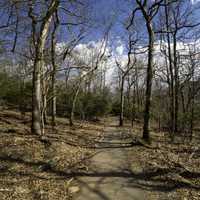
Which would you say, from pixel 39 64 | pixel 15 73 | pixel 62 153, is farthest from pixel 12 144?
pixel 15 73

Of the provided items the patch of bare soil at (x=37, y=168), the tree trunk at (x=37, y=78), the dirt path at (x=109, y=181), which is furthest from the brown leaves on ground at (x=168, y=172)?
the tree trunk at (x=37, y=78)

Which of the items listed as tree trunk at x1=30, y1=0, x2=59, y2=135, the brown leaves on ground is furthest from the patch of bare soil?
the brown leaves on ground

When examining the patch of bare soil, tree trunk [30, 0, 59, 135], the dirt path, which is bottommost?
the dirt path

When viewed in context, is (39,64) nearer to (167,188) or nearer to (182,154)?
(182,154)

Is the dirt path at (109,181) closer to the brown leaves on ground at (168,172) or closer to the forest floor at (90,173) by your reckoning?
the forest floor at (90,173)

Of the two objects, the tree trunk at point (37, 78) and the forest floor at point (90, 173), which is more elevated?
the tree trunk at point (37, 78)

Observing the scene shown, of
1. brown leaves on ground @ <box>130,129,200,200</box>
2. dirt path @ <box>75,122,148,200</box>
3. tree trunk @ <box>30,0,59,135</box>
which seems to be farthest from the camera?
tree trunk @ <box>30,0,59,135</box>

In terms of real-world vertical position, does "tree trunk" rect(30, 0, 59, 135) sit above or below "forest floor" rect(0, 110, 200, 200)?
above

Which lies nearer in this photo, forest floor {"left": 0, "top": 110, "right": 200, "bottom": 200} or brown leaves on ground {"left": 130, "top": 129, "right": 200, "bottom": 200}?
forest floor {"left": 0, "top": 110, "right": 200, "bottom": 200}

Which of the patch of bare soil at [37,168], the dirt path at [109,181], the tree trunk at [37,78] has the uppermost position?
the tree trunk at [37,78]

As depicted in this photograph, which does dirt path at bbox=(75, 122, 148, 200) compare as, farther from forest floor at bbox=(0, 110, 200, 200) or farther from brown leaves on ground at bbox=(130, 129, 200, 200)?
brown leaves on ground at bbox=(130, 129, 200, 200)

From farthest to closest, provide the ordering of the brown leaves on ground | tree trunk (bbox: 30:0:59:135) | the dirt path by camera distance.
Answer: tree trunk (bbox: 30:0:59:135) < the brown leaves on ground < the dirt path

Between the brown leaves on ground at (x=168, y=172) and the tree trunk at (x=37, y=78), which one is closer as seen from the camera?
the brown leaves on ground at (x=168, y=172)

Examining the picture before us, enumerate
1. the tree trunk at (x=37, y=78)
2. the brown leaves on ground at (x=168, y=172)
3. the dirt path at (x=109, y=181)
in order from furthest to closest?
the tree trunk at (x=37, y=78) < the brown leaves on ground at (x=168, y=172) < the dirt path at (x=109, y=181)
